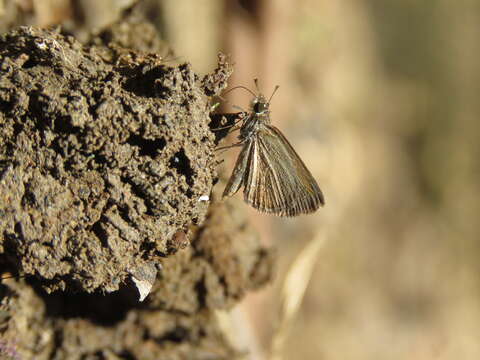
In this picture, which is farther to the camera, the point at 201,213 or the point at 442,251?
the point at 442,251

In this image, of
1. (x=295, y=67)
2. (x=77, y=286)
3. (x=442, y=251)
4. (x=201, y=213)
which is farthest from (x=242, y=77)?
(x=442, y=251)

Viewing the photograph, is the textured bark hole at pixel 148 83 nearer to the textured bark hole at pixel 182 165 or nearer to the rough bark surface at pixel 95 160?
the rough bark surface at pixel 95 160

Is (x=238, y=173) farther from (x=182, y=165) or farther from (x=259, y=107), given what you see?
(x=182, y=165)

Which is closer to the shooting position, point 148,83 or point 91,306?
point 148,83

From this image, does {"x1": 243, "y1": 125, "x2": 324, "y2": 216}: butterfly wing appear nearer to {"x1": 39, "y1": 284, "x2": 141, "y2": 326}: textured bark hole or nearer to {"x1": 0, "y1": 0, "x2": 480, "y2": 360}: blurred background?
{"x1": 39, "y1": 284, "x2": 141, "y2": 326}: textured bark hole

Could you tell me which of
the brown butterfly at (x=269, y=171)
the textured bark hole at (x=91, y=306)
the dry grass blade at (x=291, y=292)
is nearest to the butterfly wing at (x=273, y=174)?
the brown butterfly at (x=269, y=171)

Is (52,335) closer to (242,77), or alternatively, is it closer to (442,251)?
(242,77)

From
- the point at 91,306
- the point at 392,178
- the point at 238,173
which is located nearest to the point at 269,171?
the point at 238,173
